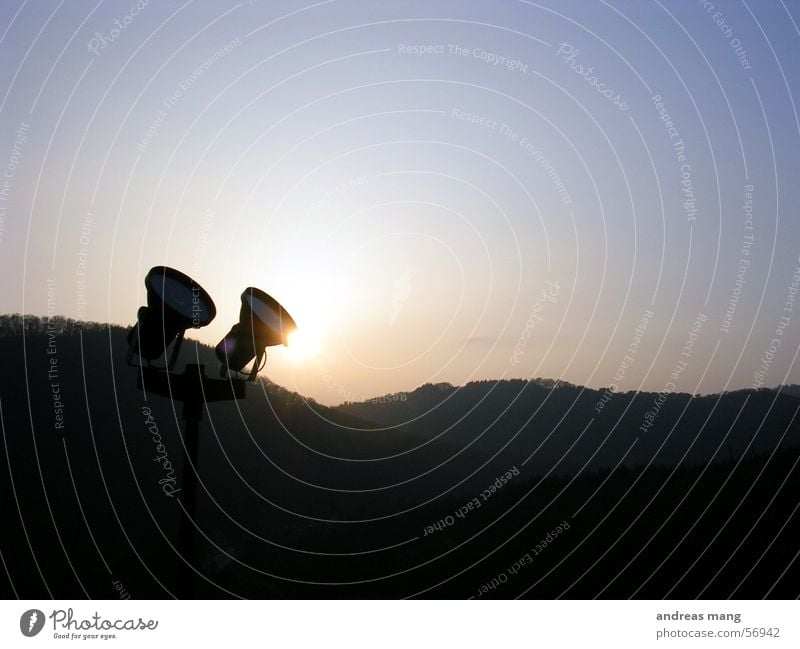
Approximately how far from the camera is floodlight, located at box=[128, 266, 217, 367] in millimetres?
9359

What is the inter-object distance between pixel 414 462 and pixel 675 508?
99.5 meters

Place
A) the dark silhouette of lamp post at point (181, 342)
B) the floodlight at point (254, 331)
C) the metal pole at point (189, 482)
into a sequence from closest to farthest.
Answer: the metal pole at point (189, 482)
the dark silhouette of lamp post at point (181, 342)
the floodlight at point (254, 331)

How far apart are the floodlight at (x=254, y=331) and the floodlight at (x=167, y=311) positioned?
1.65 ft

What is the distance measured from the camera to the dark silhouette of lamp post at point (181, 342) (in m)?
9.34

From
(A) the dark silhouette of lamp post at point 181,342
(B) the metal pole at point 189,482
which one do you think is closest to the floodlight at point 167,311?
(A) the dark silhouette of lamp post at point 181,342

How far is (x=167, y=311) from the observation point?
9.38 meters

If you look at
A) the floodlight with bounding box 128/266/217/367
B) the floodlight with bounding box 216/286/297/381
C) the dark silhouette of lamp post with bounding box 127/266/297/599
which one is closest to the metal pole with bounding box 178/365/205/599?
the dark silhouette of lamp post with bounding box 127/266/297/599

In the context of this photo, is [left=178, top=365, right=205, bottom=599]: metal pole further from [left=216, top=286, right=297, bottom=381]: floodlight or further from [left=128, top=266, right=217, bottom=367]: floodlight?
[left=216, top=286, right=297, bottom=381]: floodlight

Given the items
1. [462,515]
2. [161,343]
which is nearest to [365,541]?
[462,515]

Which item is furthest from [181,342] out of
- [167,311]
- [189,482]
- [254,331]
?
[189,482]

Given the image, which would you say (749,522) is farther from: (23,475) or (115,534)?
(23,475)

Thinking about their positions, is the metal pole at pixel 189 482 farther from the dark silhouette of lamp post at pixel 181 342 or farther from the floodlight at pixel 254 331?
the floodlight at pixel 254 331

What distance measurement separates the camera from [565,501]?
20828 mm
